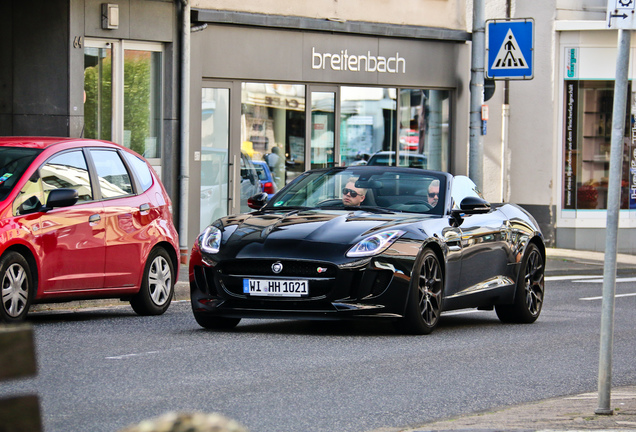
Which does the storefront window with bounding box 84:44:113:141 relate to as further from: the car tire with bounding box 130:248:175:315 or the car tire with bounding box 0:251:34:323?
the car tire with bounding box 0:251:34:323

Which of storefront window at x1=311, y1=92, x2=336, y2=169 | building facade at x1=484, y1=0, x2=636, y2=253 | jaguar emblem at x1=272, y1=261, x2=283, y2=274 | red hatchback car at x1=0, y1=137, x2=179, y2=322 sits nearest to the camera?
jaguar emblem at x1=272, y1=261, x2=283, y2=274

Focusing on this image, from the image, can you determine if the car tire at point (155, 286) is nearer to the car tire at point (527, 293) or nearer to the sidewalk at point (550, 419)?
the car tire at point (527, 293)

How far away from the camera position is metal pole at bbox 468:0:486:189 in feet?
65.3

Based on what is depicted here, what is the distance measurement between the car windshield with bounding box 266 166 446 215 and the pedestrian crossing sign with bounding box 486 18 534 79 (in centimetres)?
867

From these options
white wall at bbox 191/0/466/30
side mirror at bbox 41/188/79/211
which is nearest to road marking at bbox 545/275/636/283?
white wall at bbox 191/0/466/30

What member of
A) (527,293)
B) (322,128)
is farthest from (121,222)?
(322,128)

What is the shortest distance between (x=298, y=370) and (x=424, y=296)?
2.39 metres

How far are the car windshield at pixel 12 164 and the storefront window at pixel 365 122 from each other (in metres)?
12.4

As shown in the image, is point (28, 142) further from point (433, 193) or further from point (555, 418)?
point (555, 418)

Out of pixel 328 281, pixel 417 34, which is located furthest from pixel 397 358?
pixel 417 34

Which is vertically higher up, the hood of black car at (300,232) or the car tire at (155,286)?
the hood of black car at (300,232)

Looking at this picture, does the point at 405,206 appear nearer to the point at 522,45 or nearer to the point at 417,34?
the point at 522,45

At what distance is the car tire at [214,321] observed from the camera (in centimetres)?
1024

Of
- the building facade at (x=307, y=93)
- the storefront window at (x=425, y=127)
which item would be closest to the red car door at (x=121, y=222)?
the building facade at (x=307, y=93)
